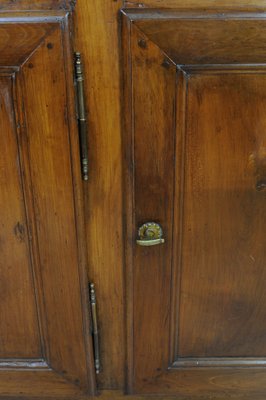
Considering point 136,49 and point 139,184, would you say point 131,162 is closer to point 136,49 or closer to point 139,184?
point 139,184

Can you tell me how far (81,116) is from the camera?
76 cm

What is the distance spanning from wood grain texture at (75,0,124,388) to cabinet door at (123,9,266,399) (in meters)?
0.02

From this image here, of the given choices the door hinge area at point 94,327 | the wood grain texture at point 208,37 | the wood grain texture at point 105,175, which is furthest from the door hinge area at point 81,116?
the door hinge area at point 94,327

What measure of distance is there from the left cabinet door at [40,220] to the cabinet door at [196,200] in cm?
10

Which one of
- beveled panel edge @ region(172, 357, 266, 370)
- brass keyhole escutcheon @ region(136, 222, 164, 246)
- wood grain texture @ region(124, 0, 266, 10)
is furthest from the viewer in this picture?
beveled panel edge @ region(172, 357, 266, 370)

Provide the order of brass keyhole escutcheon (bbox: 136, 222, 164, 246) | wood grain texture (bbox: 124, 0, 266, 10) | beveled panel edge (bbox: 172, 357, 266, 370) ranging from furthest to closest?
beveled panel edge (bbox: 172, 357, 266, 370) < brass keyhole escutcheon (bbox: 136, 222, 164, 246) < wood grain texture (bbox: 124, 0, 266, 10)

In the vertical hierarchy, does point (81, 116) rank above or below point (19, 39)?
below

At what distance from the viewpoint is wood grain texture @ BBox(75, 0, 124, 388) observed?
28.1 inches

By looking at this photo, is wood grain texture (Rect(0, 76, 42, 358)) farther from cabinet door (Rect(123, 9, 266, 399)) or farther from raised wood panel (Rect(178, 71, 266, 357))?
raised wood panel (Rect(178, 71, 266, 357))

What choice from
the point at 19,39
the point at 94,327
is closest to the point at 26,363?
the point at 94,327

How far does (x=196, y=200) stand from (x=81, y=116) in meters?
0.25

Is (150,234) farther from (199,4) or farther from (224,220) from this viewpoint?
(199,4)

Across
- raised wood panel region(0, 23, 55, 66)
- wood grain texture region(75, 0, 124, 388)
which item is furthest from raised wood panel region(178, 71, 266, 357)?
raised wood panel region(0, 23, 55, 66)

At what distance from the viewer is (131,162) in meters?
0.80
